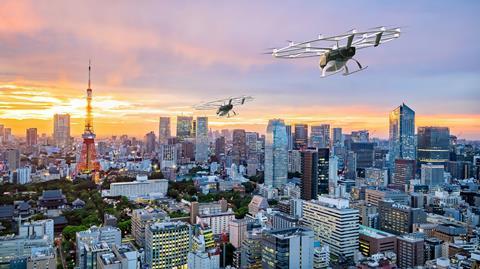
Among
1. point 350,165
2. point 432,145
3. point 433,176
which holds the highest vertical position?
point 432,145

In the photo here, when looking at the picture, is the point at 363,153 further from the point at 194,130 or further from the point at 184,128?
the point at 184,128

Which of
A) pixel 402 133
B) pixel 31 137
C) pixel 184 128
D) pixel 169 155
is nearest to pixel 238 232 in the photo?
pixel 169 155

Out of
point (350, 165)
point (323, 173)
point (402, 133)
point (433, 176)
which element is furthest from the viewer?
point (402, 133)

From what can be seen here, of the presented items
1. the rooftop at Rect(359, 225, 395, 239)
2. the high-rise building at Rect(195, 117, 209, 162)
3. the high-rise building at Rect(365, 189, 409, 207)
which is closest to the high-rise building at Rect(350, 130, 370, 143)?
the high-rise building at Rect(195, 117, 209, 162)

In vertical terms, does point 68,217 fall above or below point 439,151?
below

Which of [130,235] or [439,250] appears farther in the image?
[130,235]

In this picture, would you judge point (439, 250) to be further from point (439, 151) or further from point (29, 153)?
point (29, 153)

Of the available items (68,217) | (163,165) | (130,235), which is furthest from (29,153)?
(130,235)

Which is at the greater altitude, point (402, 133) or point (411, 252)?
point (402, 133)
